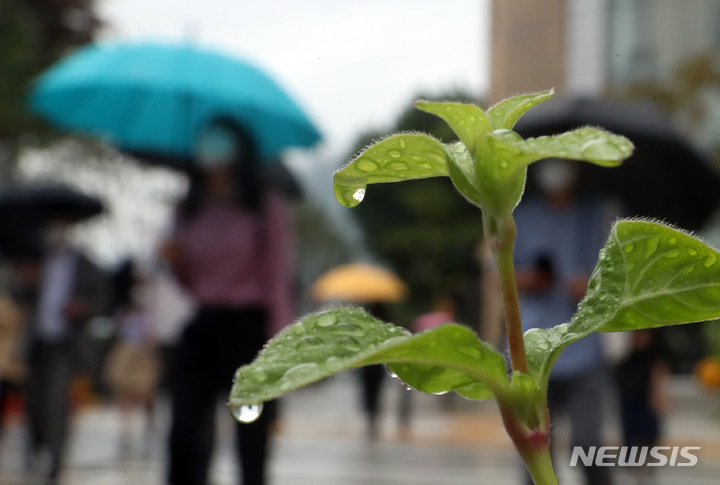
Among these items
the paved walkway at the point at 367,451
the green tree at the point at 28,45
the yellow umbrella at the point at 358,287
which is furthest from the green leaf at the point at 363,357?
the yellow umbrella at the point at 358,287

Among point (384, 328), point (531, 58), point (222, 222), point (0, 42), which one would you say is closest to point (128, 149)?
point (222, 222)

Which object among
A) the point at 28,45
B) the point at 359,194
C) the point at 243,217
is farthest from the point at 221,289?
the point at 28,45

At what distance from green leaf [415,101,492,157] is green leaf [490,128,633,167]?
0.16 ft

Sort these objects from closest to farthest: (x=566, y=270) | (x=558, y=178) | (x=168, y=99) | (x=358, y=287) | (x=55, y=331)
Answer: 1. (x=558, y=178)
2. (x=566, y=270)
3. (x=168, y=99)
4. (x=55, y=331)
5. (x=358, y=287)

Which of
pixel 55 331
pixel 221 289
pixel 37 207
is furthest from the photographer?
pixel 37 207

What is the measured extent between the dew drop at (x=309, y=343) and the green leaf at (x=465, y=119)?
111 mm

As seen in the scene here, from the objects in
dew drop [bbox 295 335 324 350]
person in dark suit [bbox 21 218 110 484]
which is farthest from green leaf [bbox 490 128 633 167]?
person in dark suit [bbox 21 218 110 484]

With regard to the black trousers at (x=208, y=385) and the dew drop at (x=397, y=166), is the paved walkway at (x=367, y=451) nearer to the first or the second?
the black trousers at (x=208, y=385)

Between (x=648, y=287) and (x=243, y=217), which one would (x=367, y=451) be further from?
(x=648, y=287)

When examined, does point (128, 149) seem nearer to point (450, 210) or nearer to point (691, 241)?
point (691, 241)

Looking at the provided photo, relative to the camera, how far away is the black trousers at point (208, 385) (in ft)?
9.25

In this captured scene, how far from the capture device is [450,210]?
24234 mm

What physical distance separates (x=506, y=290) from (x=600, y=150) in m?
0.10

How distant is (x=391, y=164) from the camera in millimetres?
399
